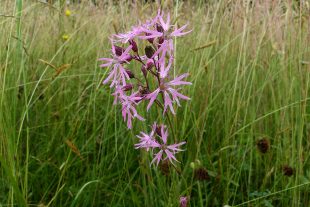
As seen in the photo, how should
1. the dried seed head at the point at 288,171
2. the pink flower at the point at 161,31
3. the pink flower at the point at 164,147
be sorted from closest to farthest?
the pink flower at the point at 161,31
the pink flower at the point at 164,147
the dried seed head at the point at 288,171

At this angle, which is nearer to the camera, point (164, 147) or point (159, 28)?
point (159, 28)

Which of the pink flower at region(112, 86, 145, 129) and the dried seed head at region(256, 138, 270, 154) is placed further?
the dried seed head at region(256, 138, 270, 154)

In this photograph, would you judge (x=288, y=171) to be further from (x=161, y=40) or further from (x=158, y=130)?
(x=161, y=40)

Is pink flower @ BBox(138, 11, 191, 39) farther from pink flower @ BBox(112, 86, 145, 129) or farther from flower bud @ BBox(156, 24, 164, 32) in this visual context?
pink flower @ BBox(112, 86, 145, 129)

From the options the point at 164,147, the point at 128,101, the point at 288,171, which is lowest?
the point at 288,171

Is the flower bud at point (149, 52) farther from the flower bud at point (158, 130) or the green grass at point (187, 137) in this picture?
the green grass at point (187, 137)

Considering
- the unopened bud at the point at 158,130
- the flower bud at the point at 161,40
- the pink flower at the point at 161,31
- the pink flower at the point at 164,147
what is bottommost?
the pink flower at the point at 164,147

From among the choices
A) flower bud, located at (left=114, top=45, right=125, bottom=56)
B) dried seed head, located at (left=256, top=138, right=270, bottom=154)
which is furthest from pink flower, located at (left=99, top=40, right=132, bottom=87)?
dried seed head, located at (left=256, top=138, right=270, bottom=154)

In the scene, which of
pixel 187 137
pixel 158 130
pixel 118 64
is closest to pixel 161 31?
pixel 118 64

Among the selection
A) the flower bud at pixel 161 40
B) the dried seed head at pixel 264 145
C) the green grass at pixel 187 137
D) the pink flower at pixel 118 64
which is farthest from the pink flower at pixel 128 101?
the dried seed head at pixel 264 145

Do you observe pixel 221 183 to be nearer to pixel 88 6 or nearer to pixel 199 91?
pixel 199 91

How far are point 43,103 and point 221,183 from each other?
3.20 feet

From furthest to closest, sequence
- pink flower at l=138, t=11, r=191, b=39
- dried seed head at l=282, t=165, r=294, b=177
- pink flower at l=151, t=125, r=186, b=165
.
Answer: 1. dried seed head at l=282, t=165, r=294, b=177
2. pink flower at l=151, t=125, r=186, b=165
3. pink flower at l=138, t=11, r=191, b=39

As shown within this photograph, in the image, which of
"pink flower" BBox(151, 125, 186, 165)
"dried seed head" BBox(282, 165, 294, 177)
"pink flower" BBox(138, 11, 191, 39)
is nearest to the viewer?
"pink flower" BBox(138, 11, 191, 39)
